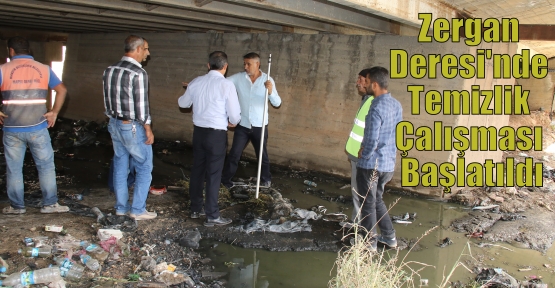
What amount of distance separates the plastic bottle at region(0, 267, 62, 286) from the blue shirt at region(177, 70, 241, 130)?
227cm

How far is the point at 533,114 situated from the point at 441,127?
8800 mm

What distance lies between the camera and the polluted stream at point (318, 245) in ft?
15.6

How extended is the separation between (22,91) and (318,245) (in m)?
3.82

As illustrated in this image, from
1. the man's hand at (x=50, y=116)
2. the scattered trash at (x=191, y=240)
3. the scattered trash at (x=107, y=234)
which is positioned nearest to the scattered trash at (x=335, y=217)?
the scattered trash at (x=191, y=240)

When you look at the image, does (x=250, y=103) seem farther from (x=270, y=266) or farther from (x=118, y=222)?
(x=270, y=266)

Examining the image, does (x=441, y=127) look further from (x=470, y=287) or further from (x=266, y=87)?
(x=470, y=287)

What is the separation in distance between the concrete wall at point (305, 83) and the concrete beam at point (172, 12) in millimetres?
697

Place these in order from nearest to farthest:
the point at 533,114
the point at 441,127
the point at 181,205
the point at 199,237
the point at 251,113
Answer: the point at 199,237 < the point at 181,205 < the point at 251,113 < the point at 441,127 < the point at 533,114

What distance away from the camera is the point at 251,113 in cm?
694

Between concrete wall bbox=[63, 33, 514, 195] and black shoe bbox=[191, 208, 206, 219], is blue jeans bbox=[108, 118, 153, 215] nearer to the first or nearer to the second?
black shoe bbox=[191, 208, 206, 219]

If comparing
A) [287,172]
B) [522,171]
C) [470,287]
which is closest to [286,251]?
[470,287]

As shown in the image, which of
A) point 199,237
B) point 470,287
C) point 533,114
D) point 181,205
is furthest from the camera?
point 533,114

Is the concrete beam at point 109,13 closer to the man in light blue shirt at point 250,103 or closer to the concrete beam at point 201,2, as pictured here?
the concrete beam at point 201,2

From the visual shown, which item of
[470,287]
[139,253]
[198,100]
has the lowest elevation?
[470,287]
